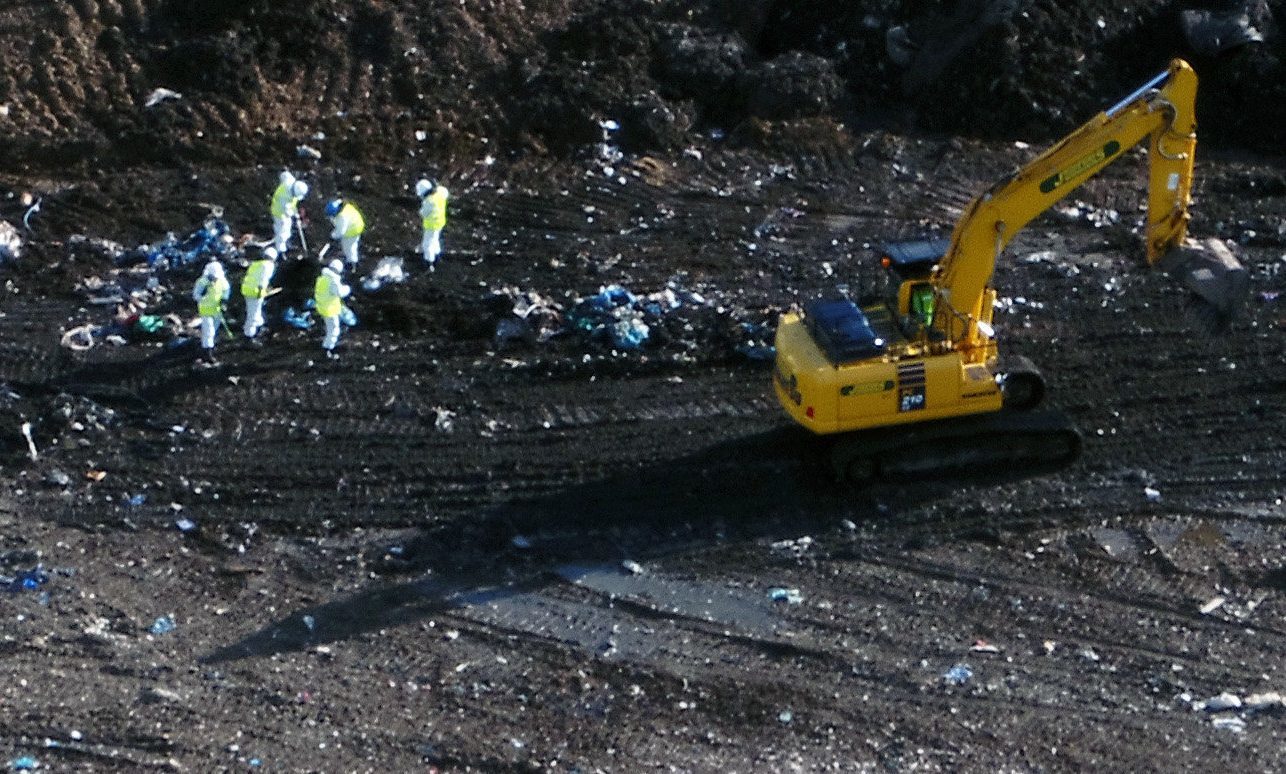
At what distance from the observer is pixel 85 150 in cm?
2286

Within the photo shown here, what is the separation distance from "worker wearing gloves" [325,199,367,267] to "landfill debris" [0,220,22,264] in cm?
346

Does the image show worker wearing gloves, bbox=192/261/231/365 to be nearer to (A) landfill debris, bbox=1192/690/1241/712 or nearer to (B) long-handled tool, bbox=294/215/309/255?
(B) long-handled tool, bbox=294/215/309/255

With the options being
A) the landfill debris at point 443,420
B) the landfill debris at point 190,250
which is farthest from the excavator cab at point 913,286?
the landfill debris at point 190,250

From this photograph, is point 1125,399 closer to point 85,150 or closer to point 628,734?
point 628,734

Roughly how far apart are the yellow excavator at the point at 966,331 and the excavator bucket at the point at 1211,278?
0.01 m

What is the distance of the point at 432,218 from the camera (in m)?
20.4

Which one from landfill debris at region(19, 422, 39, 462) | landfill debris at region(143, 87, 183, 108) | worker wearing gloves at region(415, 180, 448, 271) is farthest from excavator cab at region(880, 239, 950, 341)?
landfill debris at region(143, 87, 183, 108)

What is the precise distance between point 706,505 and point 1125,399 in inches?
172

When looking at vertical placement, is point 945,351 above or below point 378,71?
below

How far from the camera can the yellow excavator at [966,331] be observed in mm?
16125

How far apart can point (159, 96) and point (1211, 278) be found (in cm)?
1318

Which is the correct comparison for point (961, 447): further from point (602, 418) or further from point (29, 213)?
point (29, 213)

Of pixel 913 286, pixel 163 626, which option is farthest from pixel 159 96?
pixel 913 286

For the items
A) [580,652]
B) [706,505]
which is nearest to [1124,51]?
[706,505]
